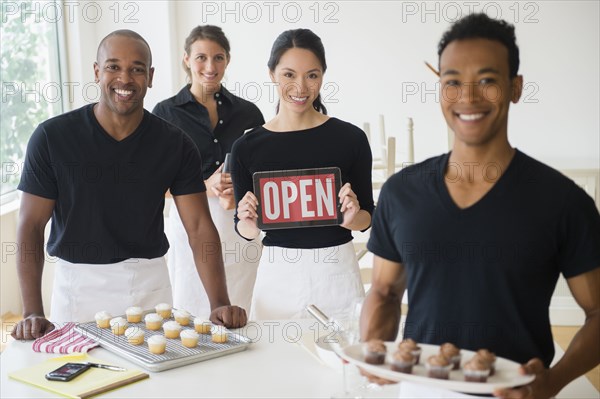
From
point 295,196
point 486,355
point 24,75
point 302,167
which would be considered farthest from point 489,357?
point 24,75

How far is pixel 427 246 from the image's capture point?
62.4 inches

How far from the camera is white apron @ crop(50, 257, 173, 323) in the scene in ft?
8.15

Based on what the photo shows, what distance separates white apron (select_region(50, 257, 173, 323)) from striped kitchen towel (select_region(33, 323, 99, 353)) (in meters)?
0.26

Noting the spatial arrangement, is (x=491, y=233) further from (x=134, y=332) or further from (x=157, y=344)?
(x=134, y=332)

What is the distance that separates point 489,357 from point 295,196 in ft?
4.12

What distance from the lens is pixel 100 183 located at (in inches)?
99.0

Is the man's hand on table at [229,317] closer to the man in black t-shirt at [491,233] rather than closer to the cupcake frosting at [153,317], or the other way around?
the cupcake frosting at [153,317]

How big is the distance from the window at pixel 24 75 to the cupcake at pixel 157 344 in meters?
3.43

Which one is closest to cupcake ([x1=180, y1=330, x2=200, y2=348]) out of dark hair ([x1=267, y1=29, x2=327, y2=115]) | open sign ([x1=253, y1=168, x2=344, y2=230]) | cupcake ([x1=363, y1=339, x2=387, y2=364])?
open sign ([x1=253, y1=168, x2=344, y2=230])

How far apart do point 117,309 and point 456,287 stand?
4.25ft

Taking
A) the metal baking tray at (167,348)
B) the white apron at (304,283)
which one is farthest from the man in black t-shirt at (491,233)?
the white apron at (304,283)

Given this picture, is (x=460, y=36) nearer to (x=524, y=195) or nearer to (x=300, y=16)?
(x=524, y=195)

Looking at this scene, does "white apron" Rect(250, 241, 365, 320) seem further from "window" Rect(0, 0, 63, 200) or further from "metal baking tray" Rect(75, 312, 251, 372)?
"window" Rect(0, 0, 63, 200)

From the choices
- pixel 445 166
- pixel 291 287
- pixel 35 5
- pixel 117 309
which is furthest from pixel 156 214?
pixel 35 5
